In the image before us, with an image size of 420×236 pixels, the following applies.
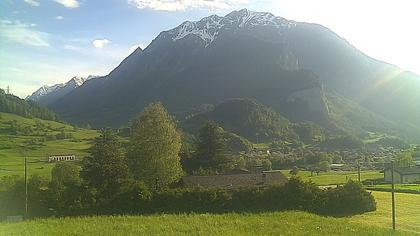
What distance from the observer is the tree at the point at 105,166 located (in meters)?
47.9

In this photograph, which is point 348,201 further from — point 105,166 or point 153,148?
point 105,166

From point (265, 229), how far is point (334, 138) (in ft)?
555

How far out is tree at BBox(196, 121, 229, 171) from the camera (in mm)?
77375

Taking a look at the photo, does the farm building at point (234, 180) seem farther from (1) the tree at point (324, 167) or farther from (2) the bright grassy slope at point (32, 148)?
(1) the tree at point (324, 167)

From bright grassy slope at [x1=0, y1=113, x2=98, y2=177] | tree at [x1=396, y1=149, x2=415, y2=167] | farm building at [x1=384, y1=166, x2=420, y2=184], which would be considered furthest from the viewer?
tree at [x1=396, y1=149, x2=415, y2=167]

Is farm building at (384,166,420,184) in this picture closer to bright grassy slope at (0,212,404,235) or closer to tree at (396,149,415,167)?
tree at (396,149,415,167)

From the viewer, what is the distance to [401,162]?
116062 mm

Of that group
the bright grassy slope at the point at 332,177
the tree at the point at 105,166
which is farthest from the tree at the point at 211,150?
the tree at the point at 105,166

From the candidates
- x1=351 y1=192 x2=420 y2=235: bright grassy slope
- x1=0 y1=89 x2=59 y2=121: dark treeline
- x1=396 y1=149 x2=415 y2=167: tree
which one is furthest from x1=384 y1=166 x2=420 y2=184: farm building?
x1=0 y1=89 x2=59 y2=121: dark treeline

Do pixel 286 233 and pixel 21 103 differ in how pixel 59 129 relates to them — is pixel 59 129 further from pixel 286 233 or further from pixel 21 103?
pixel 286 233

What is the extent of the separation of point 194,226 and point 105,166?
2348 cm

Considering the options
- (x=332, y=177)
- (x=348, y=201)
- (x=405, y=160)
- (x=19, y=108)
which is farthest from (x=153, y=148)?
(x=19, y=108)

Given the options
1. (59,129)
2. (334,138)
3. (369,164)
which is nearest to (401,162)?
(369,164)

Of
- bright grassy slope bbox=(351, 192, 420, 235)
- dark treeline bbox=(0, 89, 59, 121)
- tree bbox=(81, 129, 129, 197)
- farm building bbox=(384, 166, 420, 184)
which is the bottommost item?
farm building bbox=(384, 166, 420, 184)
